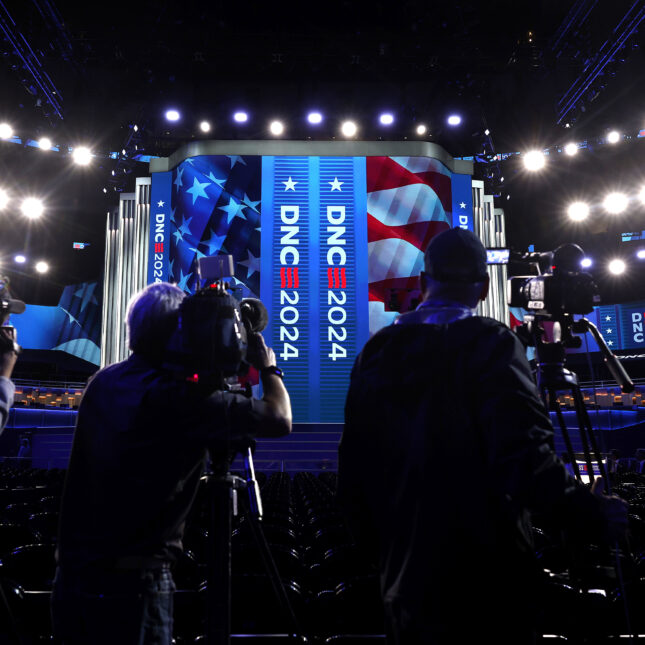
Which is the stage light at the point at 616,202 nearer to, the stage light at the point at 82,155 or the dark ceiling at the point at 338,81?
the dark ceiling at the point at 338,81

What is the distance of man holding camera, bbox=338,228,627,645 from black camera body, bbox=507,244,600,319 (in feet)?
1.93

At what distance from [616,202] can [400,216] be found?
5549 mm

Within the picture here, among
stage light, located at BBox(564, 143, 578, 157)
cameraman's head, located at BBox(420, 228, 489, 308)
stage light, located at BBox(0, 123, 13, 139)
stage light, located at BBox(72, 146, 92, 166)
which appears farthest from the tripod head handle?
stage light, located at BBox(72, 146, 92, 166)

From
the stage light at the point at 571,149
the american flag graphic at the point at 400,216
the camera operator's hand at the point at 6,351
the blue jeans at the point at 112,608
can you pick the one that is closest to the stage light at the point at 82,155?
the american flag graphic at the point at 400,216

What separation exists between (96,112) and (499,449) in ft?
53.6

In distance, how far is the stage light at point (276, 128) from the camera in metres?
15.7

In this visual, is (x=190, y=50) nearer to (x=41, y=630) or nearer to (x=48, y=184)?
(x=48, y=184)

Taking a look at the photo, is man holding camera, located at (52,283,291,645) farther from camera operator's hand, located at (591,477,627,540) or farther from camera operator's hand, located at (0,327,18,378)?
camera operator's hand, located at (591,477,627,540)

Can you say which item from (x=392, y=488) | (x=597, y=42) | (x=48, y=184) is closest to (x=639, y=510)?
(x=392, y=488)

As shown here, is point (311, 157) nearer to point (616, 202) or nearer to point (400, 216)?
point (400, 216)

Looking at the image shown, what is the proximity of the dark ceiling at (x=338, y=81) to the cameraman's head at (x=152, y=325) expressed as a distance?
11.4m

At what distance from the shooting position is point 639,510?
15.3 ft

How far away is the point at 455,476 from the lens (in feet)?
3.98

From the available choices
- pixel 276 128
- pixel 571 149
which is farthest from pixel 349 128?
pixel 571 149
